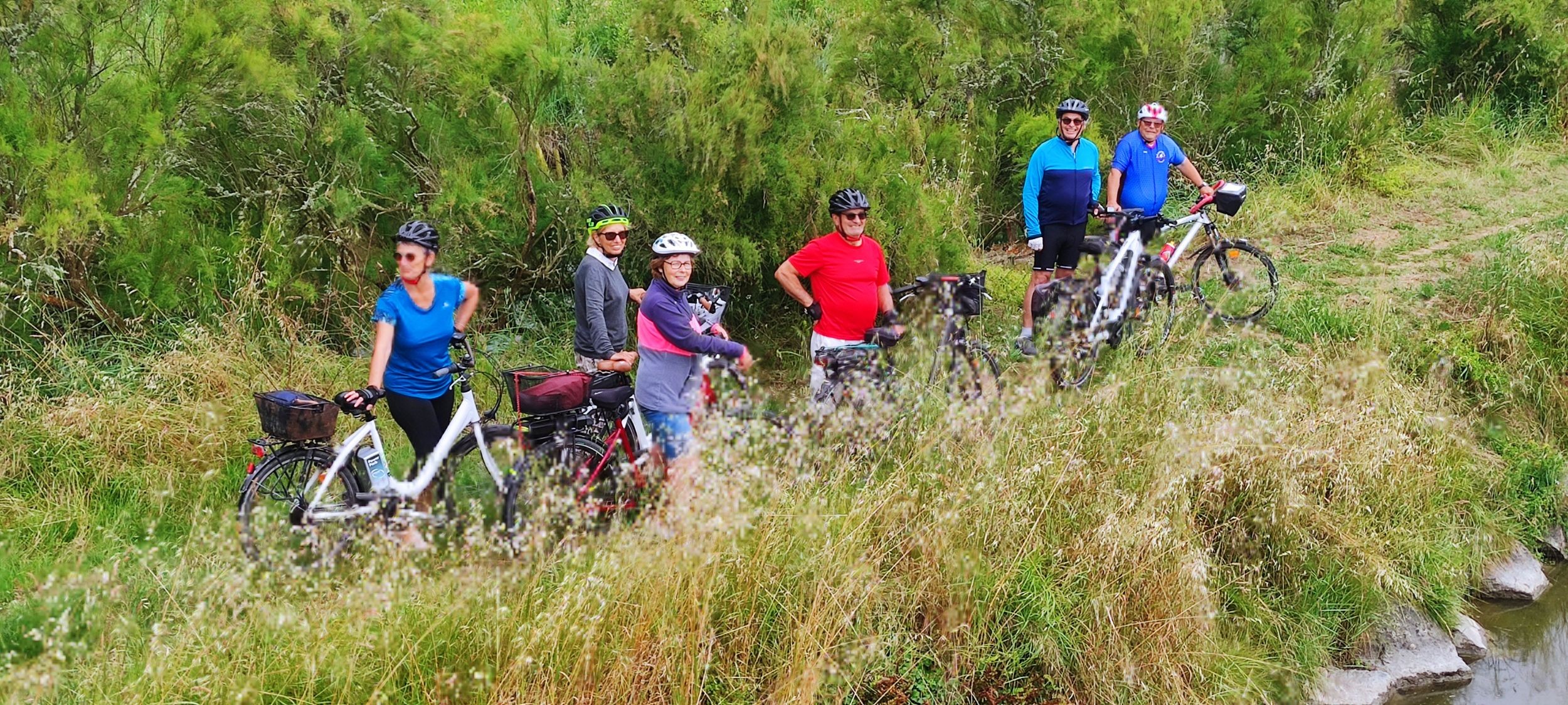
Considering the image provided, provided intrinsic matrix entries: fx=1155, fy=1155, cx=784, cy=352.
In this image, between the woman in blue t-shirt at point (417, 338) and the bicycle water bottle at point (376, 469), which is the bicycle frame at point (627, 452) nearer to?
the woman in blue t-shirt at point (417, 338)

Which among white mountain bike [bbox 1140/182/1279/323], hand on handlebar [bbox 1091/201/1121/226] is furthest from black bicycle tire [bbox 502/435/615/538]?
white mountain bike [bbox 1140/182/1279/323]

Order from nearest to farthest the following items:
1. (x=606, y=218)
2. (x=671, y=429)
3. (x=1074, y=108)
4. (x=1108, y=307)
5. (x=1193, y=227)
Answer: (x=671, y=429), (x=606, y=218), (x=1074, y=108), (x=1108, y=307), (x=1193, y=227)

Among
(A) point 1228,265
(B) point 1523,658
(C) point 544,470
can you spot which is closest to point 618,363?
(C) point 544,470

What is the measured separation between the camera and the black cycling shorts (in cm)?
720

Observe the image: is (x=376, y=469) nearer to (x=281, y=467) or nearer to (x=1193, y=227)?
(x=281, y=467)

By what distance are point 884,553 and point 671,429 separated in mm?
1136

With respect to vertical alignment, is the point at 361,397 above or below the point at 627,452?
above

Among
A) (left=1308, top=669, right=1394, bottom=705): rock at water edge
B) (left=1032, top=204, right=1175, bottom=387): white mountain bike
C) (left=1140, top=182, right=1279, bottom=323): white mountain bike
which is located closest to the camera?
(left=1308, top=669, right=1394, bottom=705): rock at water edge

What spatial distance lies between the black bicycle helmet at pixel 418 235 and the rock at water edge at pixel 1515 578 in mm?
5988

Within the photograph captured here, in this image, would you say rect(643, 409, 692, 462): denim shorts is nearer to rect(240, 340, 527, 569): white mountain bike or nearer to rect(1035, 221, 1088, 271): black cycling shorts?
rect(240, 340, 527, 569): white mountain bike

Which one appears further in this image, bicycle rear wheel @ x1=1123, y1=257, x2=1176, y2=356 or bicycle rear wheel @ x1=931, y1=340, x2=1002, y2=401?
bicycle rear wheel @ x1=1123, y1=257, x2=1176, y2=356

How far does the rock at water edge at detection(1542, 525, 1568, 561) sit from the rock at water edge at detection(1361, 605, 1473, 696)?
145cm

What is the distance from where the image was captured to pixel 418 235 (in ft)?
15.6

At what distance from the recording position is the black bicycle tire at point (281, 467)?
478 centimetres
